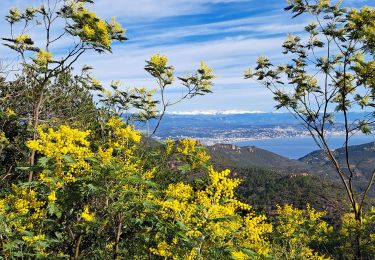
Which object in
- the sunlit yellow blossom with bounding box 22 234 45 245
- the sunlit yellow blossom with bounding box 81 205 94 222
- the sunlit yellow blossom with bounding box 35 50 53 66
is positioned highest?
the sunlit yellow blossom with bounding box 35 50 53 66

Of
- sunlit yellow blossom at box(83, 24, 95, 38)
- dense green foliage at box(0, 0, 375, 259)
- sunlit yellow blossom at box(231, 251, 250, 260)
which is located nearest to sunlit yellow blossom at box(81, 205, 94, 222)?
dense green foliage at box(0, 0, 375, 259)

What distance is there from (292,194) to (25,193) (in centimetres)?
12238

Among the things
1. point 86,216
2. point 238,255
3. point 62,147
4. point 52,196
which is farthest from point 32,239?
point 238,255

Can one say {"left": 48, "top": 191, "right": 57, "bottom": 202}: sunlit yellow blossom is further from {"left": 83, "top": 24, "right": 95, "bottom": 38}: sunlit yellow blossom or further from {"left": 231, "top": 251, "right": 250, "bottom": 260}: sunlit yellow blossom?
{"left": 83, "top": 24, "right": 95, "bottom": 38}: sunlit yellow blossom

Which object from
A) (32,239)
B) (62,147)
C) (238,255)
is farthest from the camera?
(62,147)

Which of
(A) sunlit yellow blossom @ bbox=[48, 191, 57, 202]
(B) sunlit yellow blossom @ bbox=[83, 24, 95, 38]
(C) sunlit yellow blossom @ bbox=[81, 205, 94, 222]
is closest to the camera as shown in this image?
(A) sunlit yellow blossom @ bbox=[48, 191, 57, 202]

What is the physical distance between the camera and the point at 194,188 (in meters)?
8.29

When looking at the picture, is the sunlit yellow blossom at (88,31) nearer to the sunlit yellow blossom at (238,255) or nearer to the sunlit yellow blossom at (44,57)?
the sunlit yellow blossom at (44,57)

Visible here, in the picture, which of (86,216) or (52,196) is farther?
(86,216)

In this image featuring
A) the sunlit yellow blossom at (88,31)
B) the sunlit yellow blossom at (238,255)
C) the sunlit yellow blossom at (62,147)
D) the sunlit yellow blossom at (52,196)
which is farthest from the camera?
the sunlit yellow blossom at (88,31)

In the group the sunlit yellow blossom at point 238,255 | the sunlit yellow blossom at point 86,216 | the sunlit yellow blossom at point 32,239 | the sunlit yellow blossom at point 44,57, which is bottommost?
the sunlit yellow blossom at point 238,255


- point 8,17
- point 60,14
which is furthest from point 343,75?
point 8,17

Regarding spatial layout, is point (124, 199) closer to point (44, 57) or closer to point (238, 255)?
point (238, 255)

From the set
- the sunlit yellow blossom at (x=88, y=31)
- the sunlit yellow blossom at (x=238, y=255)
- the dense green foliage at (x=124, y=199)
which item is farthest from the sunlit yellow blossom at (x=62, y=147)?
the sunlit yellow blossom at (x=88, y=31)
